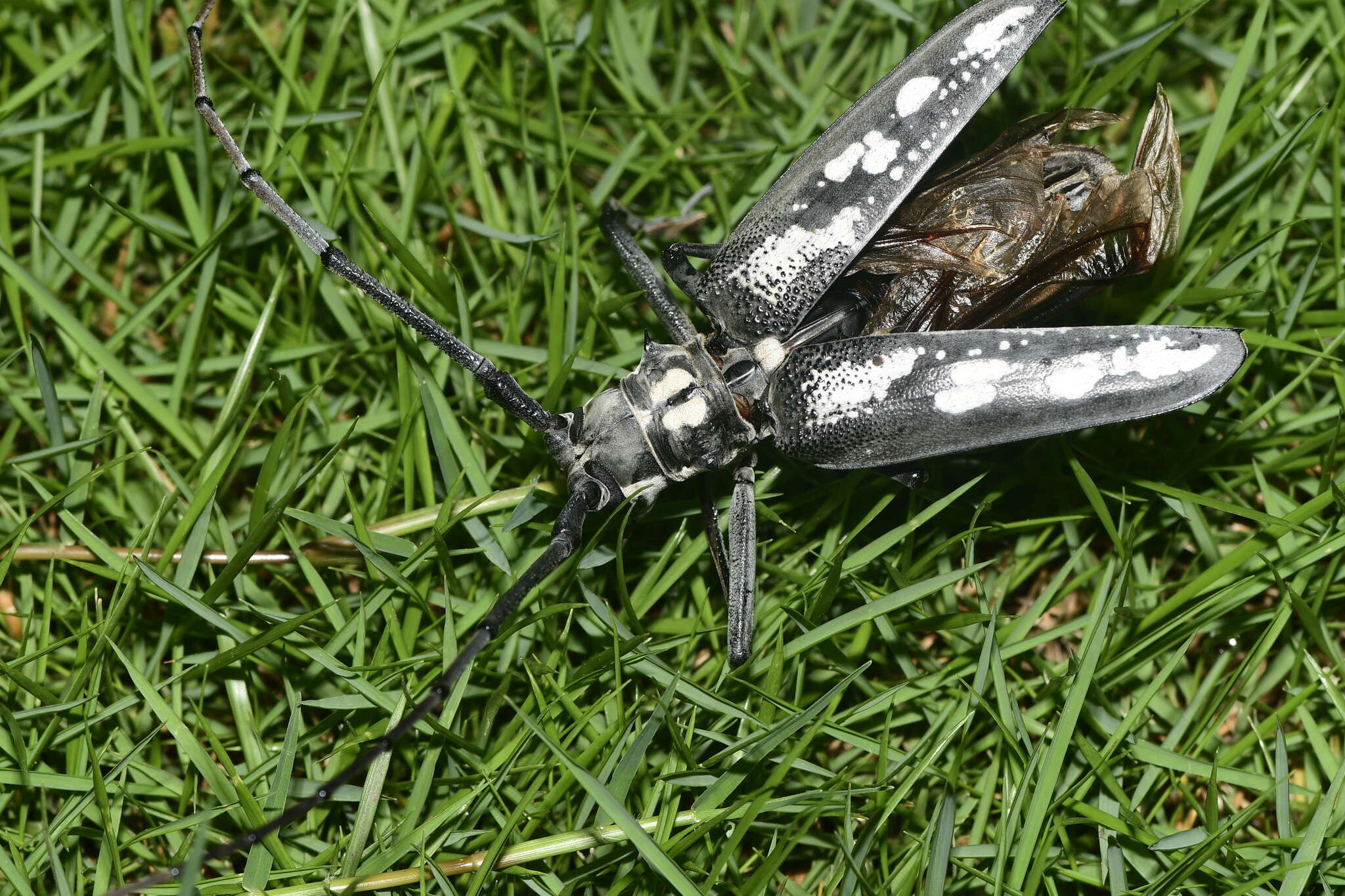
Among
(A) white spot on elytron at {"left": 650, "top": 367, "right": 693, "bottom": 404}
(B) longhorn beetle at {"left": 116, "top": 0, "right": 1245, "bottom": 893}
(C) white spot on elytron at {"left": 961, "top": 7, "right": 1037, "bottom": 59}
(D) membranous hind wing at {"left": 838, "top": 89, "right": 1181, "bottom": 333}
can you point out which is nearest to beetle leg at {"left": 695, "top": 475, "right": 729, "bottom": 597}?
(B) longhorn beetle at {"left": 116, "top": 0, "right": 1245, "bottom": 893}

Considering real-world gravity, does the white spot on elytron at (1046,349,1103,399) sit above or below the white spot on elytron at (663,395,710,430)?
below

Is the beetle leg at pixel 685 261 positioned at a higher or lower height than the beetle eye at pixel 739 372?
higher

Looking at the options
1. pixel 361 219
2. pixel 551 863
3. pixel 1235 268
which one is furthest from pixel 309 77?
pixel 1235 268

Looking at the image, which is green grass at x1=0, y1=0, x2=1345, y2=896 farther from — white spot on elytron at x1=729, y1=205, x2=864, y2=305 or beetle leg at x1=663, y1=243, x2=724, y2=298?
white spot on elytron at x1=729, y1=205, x2=864, y2=305

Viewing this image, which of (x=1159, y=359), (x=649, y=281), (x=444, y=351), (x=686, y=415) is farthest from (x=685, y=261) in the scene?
(x=1159, y=359)

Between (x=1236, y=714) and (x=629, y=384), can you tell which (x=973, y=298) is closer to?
(x=629, y=384)

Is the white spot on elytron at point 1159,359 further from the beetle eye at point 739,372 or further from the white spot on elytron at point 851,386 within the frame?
the beetle eye at point 739,372

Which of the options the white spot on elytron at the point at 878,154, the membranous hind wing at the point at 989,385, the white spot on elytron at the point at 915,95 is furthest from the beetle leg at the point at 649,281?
the white spot on elytron at the point at 915,95
